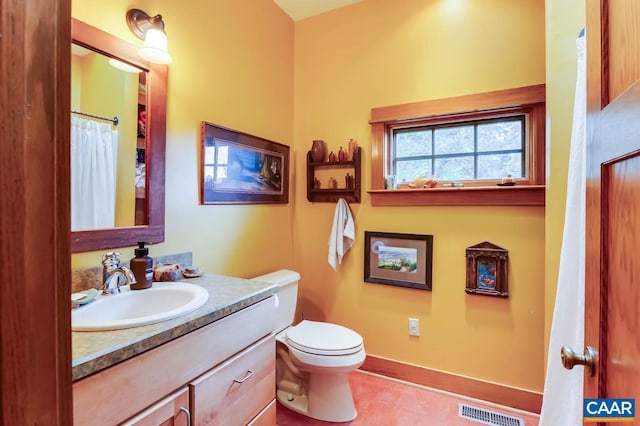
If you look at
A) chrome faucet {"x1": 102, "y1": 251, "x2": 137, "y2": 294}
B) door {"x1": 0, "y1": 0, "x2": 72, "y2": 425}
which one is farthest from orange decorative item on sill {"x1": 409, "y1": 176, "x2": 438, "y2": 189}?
door {"x1": 0, "y1": 0, "x2": 72, "y2": 425}

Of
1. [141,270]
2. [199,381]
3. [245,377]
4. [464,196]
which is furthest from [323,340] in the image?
[464,196]

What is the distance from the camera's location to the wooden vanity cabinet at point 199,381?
0.74 m

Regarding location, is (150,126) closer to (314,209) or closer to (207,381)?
(207,381)

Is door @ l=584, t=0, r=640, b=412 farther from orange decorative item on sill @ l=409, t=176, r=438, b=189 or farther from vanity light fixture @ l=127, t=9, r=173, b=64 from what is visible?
vanity light fixture @ l=127, t=9, r=173, b=64

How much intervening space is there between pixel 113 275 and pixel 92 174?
1.47ft

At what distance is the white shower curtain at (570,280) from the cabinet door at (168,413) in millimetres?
1309

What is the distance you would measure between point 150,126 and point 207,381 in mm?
1137

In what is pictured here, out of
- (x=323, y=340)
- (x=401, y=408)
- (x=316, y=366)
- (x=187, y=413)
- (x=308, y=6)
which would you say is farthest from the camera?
(x=308, y=6)

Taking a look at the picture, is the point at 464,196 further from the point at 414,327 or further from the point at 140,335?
the point at 140,335

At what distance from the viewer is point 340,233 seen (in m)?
2.24

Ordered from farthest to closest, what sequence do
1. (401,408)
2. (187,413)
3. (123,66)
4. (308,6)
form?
1. (308,6)
2. (401,408)
3. (123,66)
4. (187,413)

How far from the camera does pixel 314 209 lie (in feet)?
8.05

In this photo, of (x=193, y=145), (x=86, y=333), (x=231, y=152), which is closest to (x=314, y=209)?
(x=231, y=152)

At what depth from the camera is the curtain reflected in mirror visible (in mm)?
1210
